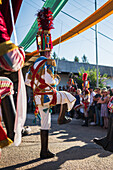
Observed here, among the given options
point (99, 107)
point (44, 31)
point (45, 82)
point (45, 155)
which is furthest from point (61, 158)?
point (99, 107)

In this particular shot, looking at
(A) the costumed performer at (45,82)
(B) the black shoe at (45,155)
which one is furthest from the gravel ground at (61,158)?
(A) the costumed performer at (45,82)

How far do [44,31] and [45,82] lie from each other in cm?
89

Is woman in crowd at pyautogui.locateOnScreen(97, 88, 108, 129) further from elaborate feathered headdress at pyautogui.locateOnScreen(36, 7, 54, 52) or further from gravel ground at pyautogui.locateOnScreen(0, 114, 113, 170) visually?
elaborate feathered headdress at pyautogui.locateOnScreen(36, 7, 54, 52)

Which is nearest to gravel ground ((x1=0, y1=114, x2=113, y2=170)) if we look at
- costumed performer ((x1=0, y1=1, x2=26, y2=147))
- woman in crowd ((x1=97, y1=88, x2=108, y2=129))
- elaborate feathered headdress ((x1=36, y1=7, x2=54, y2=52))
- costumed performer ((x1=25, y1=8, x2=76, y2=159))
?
costumed performer ((x1=25, y1=8, x2=76, y2=159))

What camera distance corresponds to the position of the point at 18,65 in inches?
72.9

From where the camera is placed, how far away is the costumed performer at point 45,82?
313 centimetres

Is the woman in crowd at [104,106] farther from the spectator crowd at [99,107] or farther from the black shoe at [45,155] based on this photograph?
the black shoe at [45,155]

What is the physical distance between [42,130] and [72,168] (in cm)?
78

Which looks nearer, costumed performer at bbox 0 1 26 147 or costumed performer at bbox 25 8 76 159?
costumed performer at bbox 0 1 26 147

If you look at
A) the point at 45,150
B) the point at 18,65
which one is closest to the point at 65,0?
the point at 18,65

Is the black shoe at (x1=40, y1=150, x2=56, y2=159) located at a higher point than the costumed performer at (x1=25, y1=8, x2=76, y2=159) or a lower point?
lower

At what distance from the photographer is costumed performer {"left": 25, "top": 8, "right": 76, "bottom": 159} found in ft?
10.3

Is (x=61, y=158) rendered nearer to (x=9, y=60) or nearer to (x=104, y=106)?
(x=9, y=60)

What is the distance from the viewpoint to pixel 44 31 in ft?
10.8
